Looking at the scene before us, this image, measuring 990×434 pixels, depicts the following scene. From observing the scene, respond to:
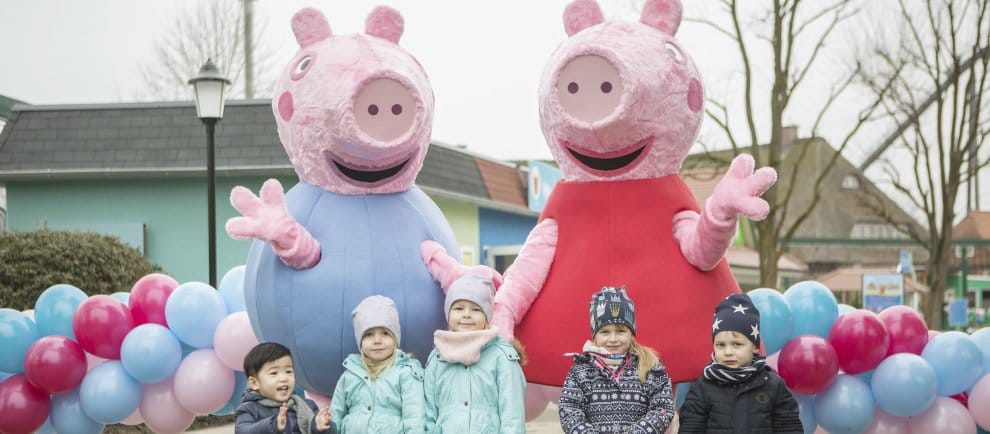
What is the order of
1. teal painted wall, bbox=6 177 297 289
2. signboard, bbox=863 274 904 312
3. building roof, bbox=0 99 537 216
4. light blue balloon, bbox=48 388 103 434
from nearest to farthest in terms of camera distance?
light blue balloon, bbox=48 388 103 434 < building roof, bbox=0 99 537 216 < teal painted wall, bbox=6 177 297 289 < signboard, bbox=863 274 904 312

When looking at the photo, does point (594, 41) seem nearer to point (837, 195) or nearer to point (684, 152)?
point (684, 152)

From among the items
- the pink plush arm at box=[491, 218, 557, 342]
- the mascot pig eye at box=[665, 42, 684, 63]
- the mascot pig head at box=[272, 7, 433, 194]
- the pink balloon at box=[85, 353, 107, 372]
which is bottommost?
the pink balloon at box=[85, 353, 107, 372]

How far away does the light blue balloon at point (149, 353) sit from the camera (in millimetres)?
5742

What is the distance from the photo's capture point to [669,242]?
506 cm

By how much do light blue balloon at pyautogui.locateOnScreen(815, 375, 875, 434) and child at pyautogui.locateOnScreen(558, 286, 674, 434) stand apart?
1780mm

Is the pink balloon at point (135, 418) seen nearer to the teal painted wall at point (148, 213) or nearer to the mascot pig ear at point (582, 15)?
the mascot pig ear at point (582, 15)

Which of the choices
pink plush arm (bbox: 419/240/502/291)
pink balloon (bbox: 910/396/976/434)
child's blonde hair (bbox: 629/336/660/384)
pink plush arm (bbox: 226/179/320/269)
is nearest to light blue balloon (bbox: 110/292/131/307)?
pink plush arm (bbox: 226/179/320/269)

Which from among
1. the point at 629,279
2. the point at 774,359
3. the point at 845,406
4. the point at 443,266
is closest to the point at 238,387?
the point at 443,266

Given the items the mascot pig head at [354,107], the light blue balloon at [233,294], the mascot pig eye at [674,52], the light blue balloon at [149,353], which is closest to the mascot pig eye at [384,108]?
the mascot pig head at [354,107]

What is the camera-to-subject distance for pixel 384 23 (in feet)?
17.7

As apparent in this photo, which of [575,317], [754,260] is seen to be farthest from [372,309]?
[754,260]

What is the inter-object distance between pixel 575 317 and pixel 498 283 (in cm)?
60

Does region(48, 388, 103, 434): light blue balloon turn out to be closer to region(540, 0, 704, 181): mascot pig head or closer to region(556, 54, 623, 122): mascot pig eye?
region(540, 0, 704, 181): mascot pig head

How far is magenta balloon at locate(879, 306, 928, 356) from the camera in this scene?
18.4 ft
